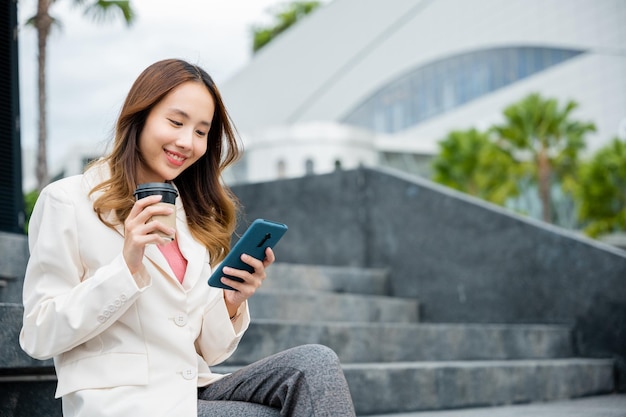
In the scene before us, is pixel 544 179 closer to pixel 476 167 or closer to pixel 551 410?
pixel 476 167

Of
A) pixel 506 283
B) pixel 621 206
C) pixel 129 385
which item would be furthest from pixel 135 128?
pixel 621 206

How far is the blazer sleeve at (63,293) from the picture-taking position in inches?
75.3

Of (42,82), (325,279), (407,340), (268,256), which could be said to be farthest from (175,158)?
(42,82)

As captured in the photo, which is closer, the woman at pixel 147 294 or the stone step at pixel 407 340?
the woman at pixel 147 294

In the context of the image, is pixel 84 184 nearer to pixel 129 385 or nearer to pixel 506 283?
pixel 129 385

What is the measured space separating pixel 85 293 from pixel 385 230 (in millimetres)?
4757

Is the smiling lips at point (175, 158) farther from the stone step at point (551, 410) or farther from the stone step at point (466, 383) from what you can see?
the stone step at point (551, 410)

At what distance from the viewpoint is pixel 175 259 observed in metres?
2.32

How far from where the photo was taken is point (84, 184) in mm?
2158

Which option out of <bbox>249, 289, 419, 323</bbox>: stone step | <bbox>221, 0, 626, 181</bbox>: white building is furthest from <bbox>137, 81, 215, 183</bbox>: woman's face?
<bbox>221, 0, 626, 181</bbox>: white building

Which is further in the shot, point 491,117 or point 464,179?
point 491,117

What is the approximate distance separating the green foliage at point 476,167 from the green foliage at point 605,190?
2.50 m

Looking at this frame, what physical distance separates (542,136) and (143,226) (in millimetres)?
29070

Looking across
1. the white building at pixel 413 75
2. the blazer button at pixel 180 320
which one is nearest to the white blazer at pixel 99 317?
the blazer button at pixel 180 320
